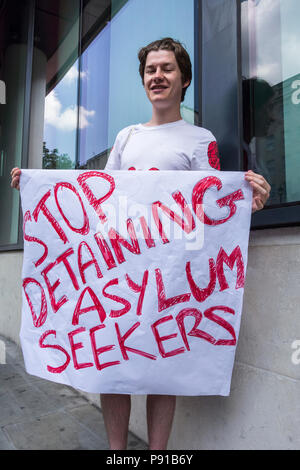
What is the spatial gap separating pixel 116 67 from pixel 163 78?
1.89 m

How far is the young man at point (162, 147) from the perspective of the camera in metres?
1.32

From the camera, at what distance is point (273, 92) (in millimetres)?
1496

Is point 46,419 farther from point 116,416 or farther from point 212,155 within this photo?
point 212,155

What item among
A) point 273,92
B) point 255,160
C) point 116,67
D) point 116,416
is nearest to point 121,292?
point 116,416

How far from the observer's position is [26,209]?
4.54 feet

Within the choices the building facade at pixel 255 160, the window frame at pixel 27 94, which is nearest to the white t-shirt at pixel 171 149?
the building facade at pixel 255 160

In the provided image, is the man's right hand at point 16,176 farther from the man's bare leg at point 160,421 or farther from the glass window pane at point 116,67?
the glass window pane at point 116,67

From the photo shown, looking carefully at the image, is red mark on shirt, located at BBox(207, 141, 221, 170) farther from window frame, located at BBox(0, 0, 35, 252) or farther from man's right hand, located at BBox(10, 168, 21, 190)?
window frame, located at BBox(0, 0, 35, 252)

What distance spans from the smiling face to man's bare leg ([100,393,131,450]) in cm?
121

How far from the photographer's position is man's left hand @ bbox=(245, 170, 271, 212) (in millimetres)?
1222

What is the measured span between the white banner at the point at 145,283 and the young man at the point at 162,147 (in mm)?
105

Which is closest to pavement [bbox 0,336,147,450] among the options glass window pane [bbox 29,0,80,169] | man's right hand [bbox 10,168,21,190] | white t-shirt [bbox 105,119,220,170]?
man's right hand [bbox 10,168,21,190]

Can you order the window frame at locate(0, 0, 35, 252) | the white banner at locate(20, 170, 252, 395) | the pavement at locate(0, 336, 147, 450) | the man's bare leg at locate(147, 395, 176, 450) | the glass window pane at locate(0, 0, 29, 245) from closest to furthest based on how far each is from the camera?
the white banner at locate(20, 170, 252, 395)
the man's bare leg at locate(147, 395, 176, 450)
the pavement at locate(0, 336, 147, 450)
the window frame at locate(0, 0, 35, 252)
the glass window pane at locate(0, 0, 29, 245)

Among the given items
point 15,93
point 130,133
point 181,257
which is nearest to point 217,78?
point 130,133
